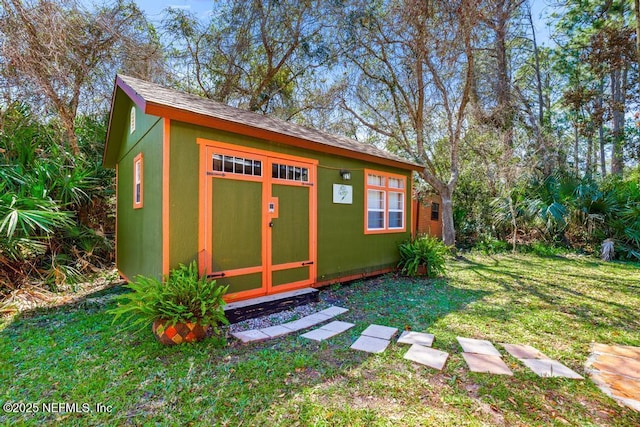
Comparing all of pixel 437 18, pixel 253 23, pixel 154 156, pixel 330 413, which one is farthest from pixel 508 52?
pixel 330 413

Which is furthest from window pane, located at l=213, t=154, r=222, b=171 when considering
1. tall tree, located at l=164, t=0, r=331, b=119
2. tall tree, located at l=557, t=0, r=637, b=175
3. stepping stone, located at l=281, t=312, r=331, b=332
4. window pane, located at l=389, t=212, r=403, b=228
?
tall tree, located at l=557, t=0, r=637, b=175

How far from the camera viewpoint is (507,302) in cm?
491

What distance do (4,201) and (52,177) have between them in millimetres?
1517

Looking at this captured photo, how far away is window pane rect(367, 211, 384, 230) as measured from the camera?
6.41 metres

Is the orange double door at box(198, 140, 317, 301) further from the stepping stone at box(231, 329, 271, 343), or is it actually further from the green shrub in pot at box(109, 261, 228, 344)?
the stepping stone at box(231, 329, 271, 343)

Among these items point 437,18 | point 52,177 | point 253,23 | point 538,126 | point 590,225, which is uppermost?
point 253,23

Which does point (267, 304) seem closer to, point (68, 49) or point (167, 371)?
point (167, 371)

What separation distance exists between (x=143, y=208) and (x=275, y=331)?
2.69 metres

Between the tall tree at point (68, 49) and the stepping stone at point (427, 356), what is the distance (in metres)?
7.04

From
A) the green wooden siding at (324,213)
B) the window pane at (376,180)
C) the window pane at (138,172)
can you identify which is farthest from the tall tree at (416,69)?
the window pane at (138,172)

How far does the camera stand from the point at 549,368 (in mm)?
2799

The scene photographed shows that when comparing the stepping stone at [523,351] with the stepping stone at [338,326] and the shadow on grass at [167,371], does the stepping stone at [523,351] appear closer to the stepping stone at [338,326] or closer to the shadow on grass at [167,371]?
the shadow on grass at [167,371]

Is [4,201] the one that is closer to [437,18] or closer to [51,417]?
[51,417]

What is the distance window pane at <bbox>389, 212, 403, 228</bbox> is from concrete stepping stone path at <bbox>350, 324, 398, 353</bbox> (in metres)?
3.43
